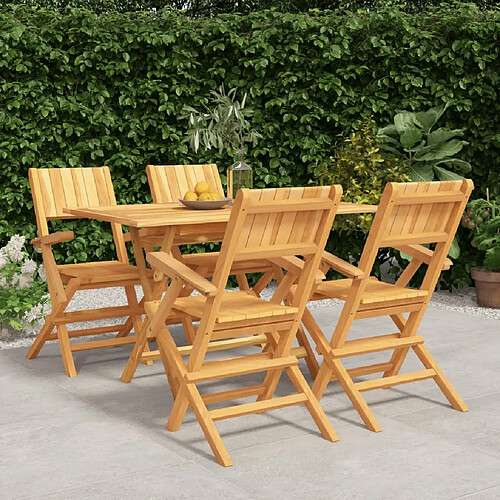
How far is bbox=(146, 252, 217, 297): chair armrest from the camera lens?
3322 mm

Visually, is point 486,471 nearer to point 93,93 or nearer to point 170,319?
point 170,319

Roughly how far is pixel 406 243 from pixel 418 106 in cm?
345

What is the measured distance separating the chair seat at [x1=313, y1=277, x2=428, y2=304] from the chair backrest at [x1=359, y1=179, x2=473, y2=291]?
0.11m

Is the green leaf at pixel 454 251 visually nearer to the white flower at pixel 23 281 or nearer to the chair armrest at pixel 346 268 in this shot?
the chair armrest at pixel 346 268

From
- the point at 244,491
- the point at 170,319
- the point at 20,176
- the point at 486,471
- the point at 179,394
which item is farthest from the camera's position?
the point at 20,176

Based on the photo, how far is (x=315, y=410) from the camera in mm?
3617

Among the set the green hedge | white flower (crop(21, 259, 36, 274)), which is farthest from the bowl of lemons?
the green hedge

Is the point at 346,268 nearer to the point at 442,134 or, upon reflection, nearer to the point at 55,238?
the point at 55,238

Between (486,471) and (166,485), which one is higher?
(486,471)

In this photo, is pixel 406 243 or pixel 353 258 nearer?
pixel 406 243

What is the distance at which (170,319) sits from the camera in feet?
16.1

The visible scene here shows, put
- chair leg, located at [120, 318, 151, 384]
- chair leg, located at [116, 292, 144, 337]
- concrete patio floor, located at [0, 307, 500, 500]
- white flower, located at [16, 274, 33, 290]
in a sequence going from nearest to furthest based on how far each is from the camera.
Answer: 1. concrete patio floor, located at [0, 307, 500, 500]
2. chair leg, located at [120, 318, 151, 384]
3. chair leg, located at [116, 292, 144, 337]
4. white flower, located at [16, 274, 33, 290]

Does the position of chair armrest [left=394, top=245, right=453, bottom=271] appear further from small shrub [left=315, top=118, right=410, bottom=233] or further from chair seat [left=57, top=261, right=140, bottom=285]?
small shrub [left=315, top=118, right=410, bottom=233]

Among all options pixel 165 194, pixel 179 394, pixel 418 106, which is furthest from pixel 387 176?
pixel 179 394
